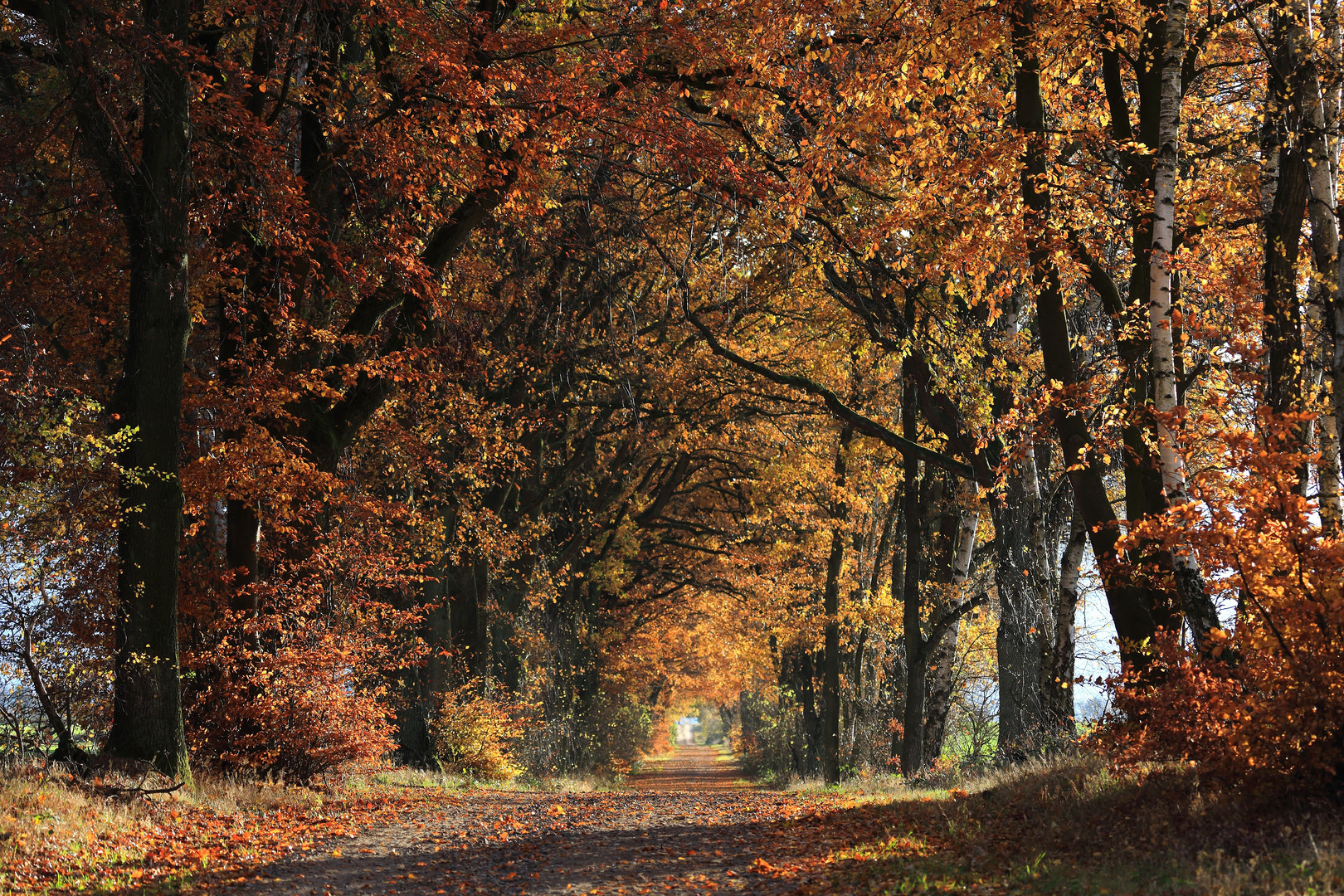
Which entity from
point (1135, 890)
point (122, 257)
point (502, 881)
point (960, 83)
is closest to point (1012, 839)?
point (1135, 890)

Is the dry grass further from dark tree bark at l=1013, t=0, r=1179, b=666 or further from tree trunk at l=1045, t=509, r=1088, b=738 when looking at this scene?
tree trunk at l=1045, t=509, r=1088, b=738

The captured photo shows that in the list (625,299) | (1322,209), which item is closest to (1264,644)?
(1322,209)

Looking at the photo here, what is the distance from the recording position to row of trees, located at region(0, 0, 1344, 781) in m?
8.66

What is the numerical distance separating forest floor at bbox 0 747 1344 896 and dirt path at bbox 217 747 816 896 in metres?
0.04

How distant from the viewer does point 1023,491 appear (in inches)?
553

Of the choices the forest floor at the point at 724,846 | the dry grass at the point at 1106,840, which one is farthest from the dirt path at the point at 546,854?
the dry grass at the point at 1106,840

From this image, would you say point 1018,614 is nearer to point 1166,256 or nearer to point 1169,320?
point 1169,320

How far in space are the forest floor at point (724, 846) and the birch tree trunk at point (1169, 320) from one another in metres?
1.43

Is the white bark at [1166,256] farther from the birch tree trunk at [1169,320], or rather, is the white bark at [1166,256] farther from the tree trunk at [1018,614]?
the tree trunk at [1018,614]

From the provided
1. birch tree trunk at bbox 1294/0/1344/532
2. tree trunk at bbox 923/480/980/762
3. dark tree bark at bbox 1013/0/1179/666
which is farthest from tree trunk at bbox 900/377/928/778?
birch tree trunk at bbox 1294/0/1344/532

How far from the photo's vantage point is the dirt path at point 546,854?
24.6 ft

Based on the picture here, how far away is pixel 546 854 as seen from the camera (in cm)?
929

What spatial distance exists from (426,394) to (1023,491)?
908 cm

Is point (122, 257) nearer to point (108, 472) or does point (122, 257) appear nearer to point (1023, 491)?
point (108, 472)
